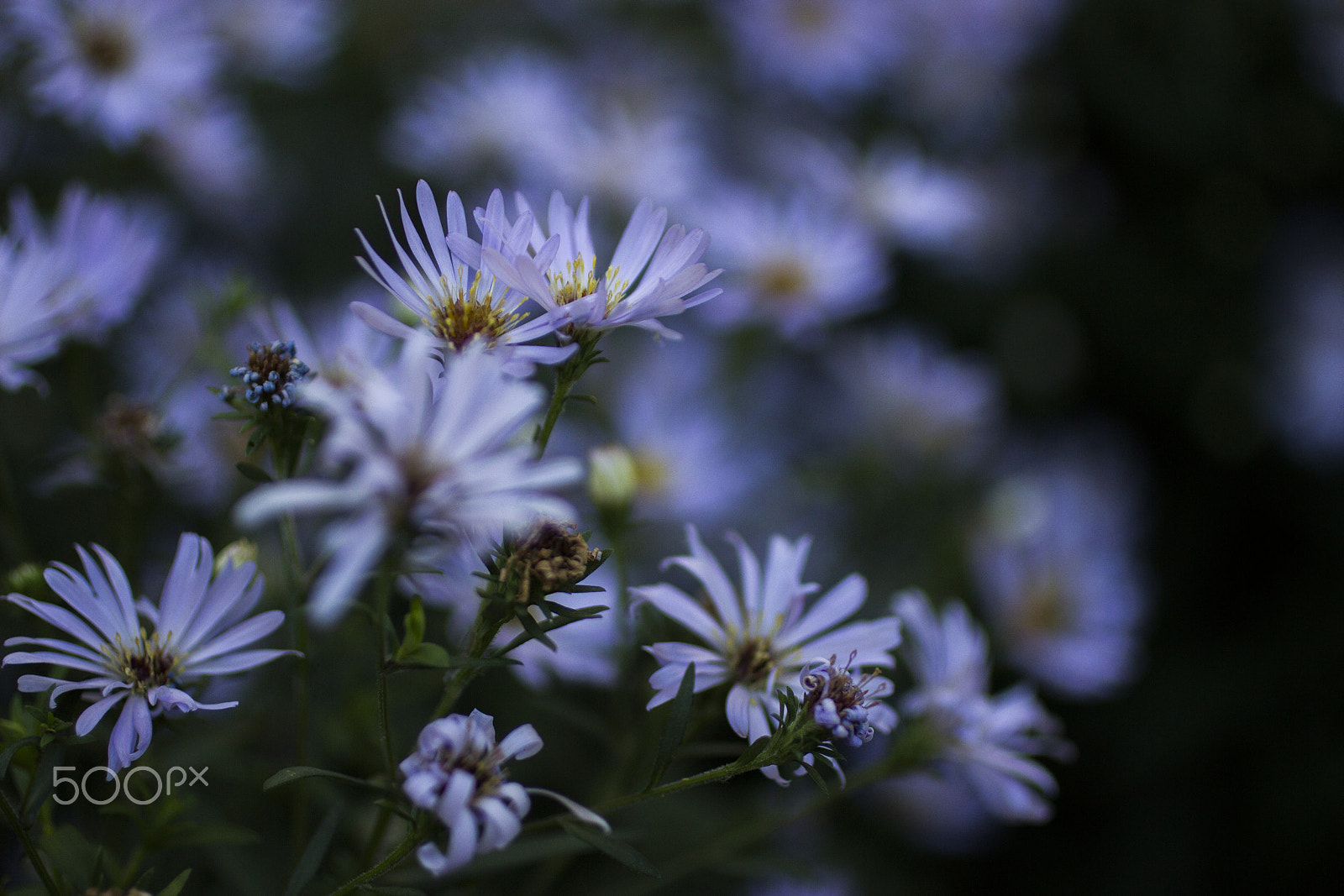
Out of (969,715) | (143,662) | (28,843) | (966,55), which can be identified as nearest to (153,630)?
(143,662)

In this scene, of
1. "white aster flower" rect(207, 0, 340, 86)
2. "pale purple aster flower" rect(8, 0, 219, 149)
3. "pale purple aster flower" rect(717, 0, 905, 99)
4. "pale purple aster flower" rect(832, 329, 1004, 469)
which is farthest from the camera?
"pale purple aster flower" rect(717, 0, 905, 99)

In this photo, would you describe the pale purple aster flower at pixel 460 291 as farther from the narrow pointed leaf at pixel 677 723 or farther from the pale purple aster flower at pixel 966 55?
the pale purple aster flower at pixel 966 55

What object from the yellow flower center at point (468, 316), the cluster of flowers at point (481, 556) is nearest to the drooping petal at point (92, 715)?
the cluster of flowers at point (481, 556)

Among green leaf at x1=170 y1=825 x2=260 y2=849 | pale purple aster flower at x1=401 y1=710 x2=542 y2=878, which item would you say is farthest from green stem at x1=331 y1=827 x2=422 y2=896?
green leaf at x1=170 y1=825 x2=260 y2=849

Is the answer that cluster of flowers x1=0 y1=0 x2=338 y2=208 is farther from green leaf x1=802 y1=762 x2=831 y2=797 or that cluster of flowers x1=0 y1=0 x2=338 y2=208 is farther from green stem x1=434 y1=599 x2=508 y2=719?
green leaf x1=802 y1=762 x2=831 y2=797

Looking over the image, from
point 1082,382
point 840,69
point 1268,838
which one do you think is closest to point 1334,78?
point 1082,382

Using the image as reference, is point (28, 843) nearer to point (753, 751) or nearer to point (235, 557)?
point (235, 557)
